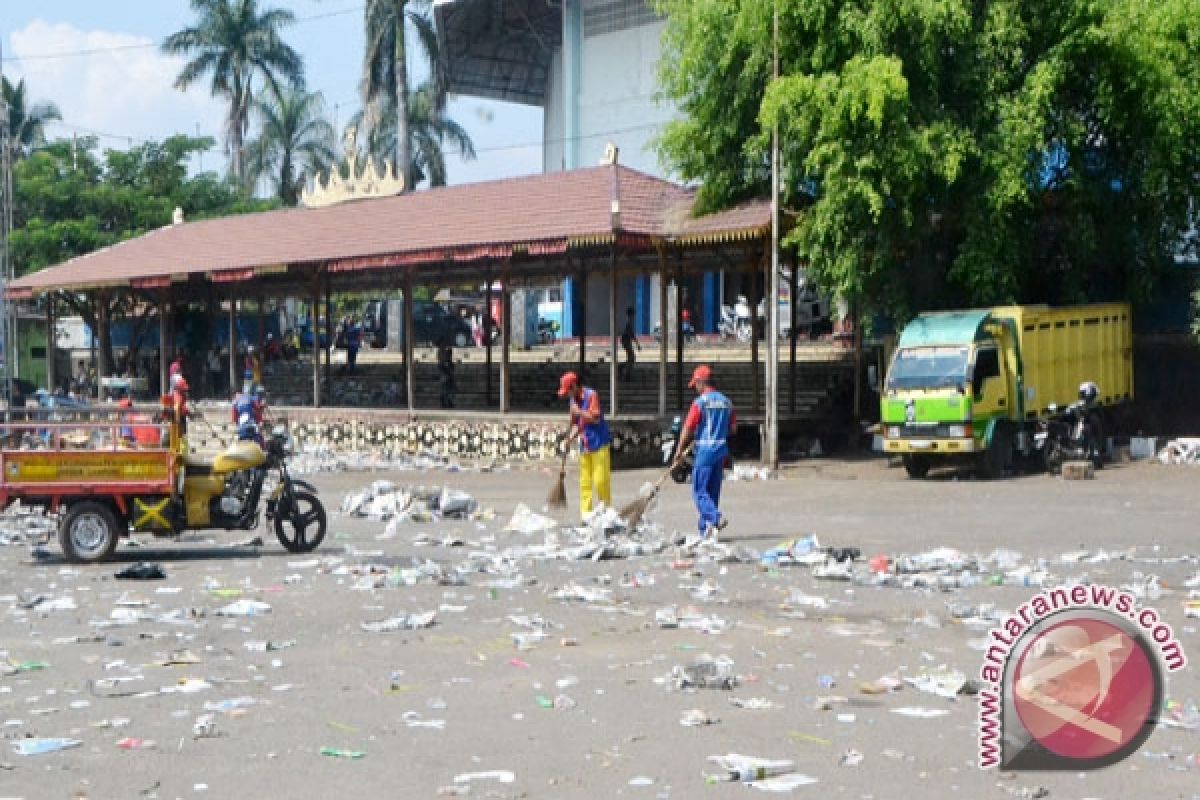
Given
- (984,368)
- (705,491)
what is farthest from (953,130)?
(705,491)

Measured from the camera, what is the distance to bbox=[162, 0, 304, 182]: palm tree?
5978 centimetres

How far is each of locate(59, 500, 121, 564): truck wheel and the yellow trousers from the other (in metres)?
4.85

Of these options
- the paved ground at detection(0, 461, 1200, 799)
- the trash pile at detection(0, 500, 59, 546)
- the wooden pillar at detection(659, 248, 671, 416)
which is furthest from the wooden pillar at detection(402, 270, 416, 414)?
the paved ground at detection(0, 461, 1200, 799)

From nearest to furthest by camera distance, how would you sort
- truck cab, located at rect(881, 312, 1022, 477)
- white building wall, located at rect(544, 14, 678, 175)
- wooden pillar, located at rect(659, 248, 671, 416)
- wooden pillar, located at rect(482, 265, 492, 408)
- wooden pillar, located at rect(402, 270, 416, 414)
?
1. truck cab, located at rect(881, 312, 1022, 477)
2. wooden pillar, located at rect(659, 248, 671, 416)
3. wooden pillar, located at rect(402, 270, 416, 414)
4. wooden pillar, located at rect(482, 265, 492, 408)
5. white building wall, located at rect(544, 14, 678, 175)

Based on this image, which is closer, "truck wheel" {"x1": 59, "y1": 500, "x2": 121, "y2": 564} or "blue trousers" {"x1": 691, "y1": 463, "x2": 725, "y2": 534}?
"truck wheel" {"x1": 59, "y1": 500, "x2": 121, "y2": 564}

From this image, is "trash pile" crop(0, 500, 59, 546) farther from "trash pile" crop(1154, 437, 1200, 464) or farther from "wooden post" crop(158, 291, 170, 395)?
"wooden post" crop(158, 291, 170, 395)

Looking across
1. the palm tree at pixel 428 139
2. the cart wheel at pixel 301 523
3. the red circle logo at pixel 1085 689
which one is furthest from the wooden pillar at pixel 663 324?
the palm tree at pixel 428 139

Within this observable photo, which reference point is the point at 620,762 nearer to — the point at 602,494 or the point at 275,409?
the point at 602,494

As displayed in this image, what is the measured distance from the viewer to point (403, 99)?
47.0m

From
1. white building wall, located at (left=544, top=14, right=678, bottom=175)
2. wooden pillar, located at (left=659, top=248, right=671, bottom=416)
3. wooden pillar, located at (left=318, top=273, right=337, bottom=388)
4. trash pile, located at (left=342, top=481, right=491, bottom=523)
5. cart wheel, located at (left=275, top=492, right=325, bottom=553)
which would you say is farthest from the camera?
white building wall, located at (left=544, top=14, right=678, bottom=175)

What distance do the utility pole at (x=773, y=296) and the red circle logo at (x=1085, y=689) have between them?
18.6m

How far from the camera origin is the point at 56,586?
12023 millimetres

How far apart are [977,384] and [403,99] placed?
29.1 m

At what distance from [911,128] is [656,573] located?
516 inches
